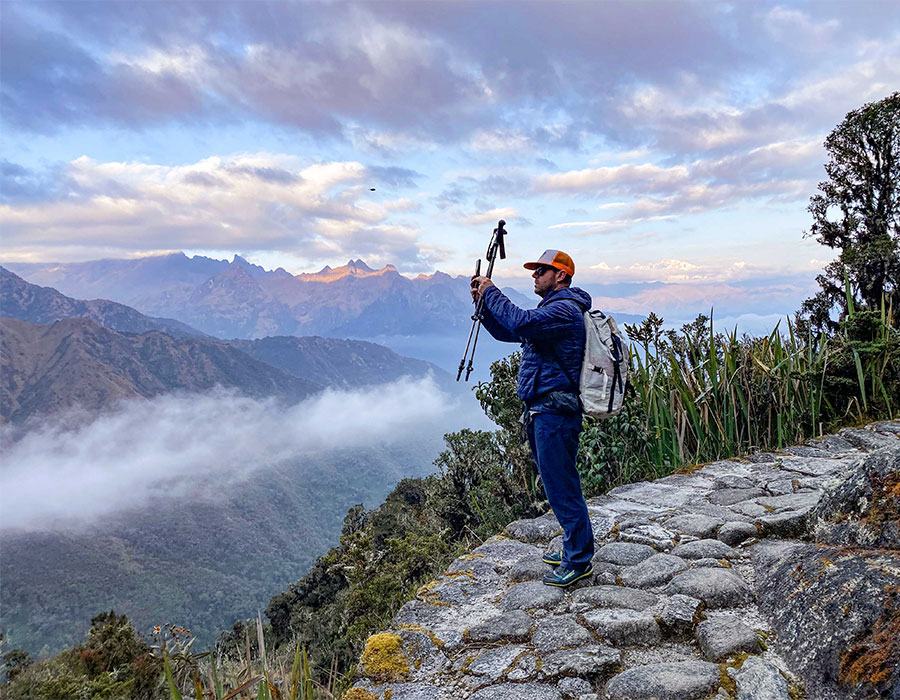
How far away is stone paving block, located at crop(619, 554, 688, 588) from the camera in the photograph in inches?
128

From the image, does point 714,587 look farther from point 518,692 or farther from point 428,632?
point 428,632

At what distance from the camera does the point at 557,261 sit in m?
3.65

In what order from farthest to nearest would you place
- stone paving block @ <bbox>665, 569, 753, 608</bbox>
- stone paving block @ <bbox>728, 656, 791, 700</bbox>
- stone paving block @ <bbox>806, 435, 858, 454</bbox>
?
stone paving block @ <bbox>806, 435, 858, 454</bbox> < stone paving block @ <bbox>665, 569, 753, 608</bbox> < stone paving block @ <bbox>728, 656, 791, 700</bbox>

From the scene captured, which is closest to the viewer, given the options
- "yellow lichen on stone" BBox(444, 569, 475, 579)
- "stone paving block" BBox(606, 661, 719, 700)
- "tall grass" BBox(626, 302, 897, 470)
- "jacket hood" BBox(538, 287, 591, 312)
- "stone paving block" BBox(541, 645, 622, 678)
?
"stone paving block" BBox(606, 661, 719, 700)

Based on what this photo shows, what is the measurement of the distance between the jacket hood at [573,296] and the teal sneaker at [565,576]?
1.56 metres

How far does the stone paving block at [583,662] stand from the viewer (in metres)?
2.50

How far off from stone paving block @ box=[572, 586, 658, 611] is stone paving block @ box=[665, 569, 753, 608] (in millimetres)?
152

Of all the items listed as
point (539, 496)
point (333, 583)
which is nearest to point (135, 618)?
point (333, 583)

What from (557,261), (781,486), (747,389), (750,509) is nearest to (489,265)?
(557,261)

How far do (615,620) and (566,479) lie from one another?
2.72 ft

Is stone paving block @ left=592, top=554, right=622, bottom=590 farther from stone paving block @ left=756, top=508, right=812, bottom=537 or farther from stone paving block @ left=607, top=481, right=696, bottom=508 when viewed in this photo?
stone paving block @ left=607, top=481, right=696, bottom=508

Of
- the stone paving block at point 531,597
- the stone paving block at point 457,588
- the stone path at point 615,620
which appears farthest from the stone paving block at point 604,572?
the stone paving block at point 457,588

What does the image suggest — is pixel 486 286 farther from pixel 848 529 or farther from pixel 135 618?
pixel 135 618

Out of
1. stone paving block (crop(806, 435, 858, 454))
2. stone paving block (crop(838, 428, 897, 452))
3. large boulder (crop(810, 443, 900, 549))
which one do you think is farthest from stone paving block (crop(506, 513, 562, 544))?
stone paving block (crop(838, 428, 897, 452))
